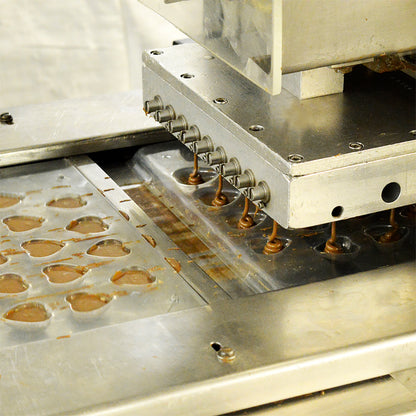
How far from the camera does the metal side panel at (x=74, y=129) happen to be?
1848 millimetres

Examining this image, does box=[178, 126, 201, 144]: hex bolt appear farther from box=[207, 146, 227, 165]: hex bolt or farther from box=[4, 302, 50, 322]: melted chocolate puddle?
box=[4, 302, 50, 322]: melted chocolate puddle

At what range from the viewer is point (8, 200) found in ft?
5.68

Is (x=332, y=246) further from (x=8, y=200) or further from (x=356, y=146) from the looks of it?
(x=8, y=200)

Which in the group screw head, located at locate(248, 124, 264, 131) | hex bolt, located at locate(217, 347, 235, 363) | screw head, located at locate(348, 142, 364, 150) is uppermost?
screw head, located at locate(348, 142, 364, 150)

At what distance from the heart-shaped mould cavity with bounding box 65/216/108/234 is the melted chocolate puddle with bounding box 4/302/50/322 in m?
0.25

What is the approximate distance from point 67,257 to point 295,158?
458mm

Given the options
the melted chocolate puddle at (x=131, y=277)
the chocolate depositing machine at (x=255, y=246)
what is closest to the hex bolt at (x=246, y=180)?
the chocolate depositing machine at (x=255, y=246)

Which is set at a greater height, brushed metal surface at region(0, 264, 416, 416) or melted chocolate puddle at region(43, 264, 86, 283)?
brushed metal surface at region(0, 264, 416, 416)

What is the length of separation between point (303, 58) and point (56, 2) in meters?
2.26

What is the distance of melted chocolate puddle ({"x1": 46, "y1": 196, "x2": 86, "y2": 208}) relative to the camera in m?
1.71

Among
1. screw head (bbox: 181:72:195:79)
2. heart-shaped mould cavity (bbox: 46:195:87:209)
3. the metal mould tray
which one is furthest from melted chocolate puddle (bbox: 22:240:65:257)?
screw head (bbox: 181:72:195:79)

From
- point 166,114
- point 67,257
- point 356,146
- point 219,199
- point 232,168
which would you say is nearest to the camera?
point 356,146

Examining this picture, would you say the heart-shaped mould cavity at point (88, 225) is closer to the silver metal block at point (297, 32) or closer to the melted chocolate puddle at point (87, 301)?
the melted chocolate puddle at point (87, 301)

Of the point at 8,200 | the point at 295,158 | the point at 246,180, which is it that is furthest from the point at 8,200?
the point at 295,158
